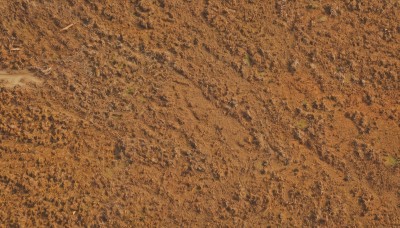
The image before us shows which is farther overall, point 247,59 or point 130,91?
point 247,59

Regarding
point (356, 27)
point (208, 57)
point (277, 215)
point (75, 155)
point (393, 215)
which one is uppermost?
point (356, 27)

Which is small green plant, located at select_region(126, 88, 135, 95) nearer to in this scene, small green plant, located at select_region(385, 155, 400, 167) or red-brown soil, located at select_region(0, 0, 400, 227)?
red-brown soil, located at select_region(0, 0, 400, 227)

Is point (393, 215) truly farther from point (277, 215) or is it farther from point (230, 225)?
point (230, 225)

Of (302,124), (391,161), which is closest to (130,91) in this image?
(302,124)

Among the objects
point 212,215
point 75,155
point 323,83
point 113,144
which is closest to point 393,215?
point 323,83

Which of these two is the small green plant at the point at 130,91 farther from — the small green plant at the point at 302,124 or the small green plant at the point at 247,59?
the small green plant at the point at 302,124

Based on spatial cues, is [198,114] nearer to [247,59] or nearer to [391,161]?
[247,59]

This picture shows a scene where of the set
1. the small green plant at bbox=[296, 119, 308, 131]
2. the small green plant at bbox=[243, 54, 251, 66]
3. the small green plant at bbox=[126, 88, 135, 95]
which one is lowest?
the small green plant at bbox=[126, 88, 135, 95]

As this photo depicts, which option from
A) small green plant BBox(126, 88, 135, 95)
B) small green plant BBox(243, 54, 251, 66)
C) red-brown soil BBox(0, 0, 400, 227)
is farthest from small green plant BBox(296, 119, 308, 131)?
small green plant BBox(126, 88, 135, 95)
